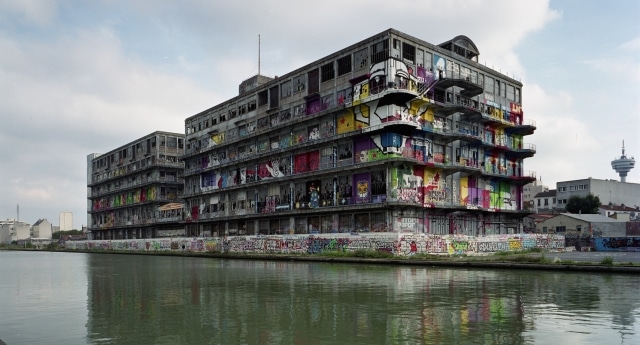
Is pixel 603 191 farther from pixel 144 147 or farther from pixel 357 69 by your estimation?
pixel 144 147

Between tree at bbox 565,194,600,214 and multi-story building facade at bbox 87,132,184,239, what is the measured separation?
76.5 m

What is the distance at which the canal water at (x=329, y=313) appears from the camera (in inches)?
448

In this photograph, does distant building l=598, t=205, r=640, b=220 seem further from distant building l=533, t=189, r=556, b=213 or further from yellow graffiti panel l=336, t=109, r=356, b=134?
yellow graffiti panel l=336, t=109, r=356, b=134

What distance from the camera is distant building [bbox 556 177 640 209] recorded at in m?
119

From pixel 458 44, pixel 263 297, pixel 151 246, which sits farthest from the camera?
pixel 151 246

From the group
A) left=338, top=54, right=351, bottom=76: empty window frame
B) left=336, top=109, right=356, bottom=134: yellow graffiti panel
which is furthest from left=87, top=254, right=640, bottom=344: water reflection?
left=338, top=54, right=351, bottom=76: empty window frame

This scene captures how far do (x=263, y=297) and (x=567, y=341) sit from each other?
10465mm

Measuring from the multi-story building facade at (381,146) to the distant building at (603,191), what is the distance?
5675 cm

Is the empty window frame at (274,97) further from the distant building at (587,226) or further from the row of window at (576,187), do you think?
the row of window at (576,187)

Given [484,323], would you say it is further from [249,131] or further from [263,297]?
[249,131]

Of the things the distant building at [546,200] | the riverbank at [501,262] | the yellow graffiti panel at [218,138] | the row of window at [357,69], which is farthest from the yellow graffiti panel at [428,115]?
the distant building at [546,200]

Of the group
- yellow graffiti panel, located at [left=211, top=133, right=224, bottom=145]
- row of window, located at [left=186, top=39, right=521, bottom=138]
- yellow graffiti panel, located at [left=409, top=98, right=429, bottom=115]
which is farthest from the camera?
yellow graffiti panel, located at [left=211, top=133, right=224, bottom=145]

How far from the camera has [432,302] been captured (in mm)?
16484

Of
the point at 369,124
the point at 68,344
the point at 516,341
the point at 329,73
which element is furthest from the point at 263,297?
the point at 329,73
